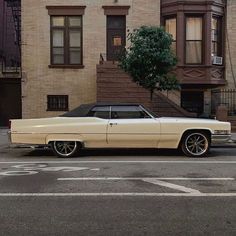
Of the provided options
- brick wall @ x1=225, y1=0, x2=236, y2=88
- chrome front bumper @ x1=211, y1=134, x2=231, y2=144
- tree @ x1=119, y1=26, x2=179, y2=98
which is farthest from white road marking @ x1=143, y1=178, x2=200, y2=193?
brick wall @ x1=225, y1=0, x2=236, y2=88

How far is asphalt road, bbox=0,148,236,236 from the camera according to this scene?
5.65 m

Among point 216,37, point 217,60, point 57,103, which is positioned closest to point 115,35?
point 57,103

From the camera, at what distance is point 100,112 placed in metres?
12.2

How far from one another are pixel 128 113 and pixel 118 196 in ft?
16.8

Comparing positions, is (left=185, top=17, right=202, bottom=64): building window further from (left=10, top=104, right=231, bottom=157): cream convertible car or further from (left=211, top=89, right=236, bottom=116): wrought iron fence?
(left=10, top=104, right=231, bottom=157): cream convertible car

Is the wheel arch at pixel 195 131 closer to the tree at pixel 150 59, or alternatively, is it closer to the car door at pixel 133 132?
the car door at pixel 133 132

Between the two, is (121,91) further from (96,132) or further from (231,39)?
(96,132)

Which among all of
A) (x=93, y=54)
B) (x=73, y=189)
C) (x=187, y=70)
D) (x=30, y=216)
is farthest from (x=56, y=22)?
(x=30, y=216)

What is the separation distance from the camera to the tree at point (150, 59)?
15336 millimetres

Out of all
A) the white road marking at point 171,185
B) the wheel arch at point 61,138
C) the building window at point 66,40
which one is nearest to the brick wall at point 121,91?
the building window at point 66,40

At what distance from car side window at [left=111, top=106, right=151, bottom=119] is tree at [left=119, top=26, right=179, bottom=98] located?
3.56 m

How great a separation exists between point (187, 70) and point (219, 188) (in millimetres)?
13464

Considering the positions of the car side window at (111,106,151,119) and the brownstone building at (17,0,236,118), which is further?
the brownstone building at (17,0,236,118)

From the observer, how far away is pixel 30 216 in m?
6.11
